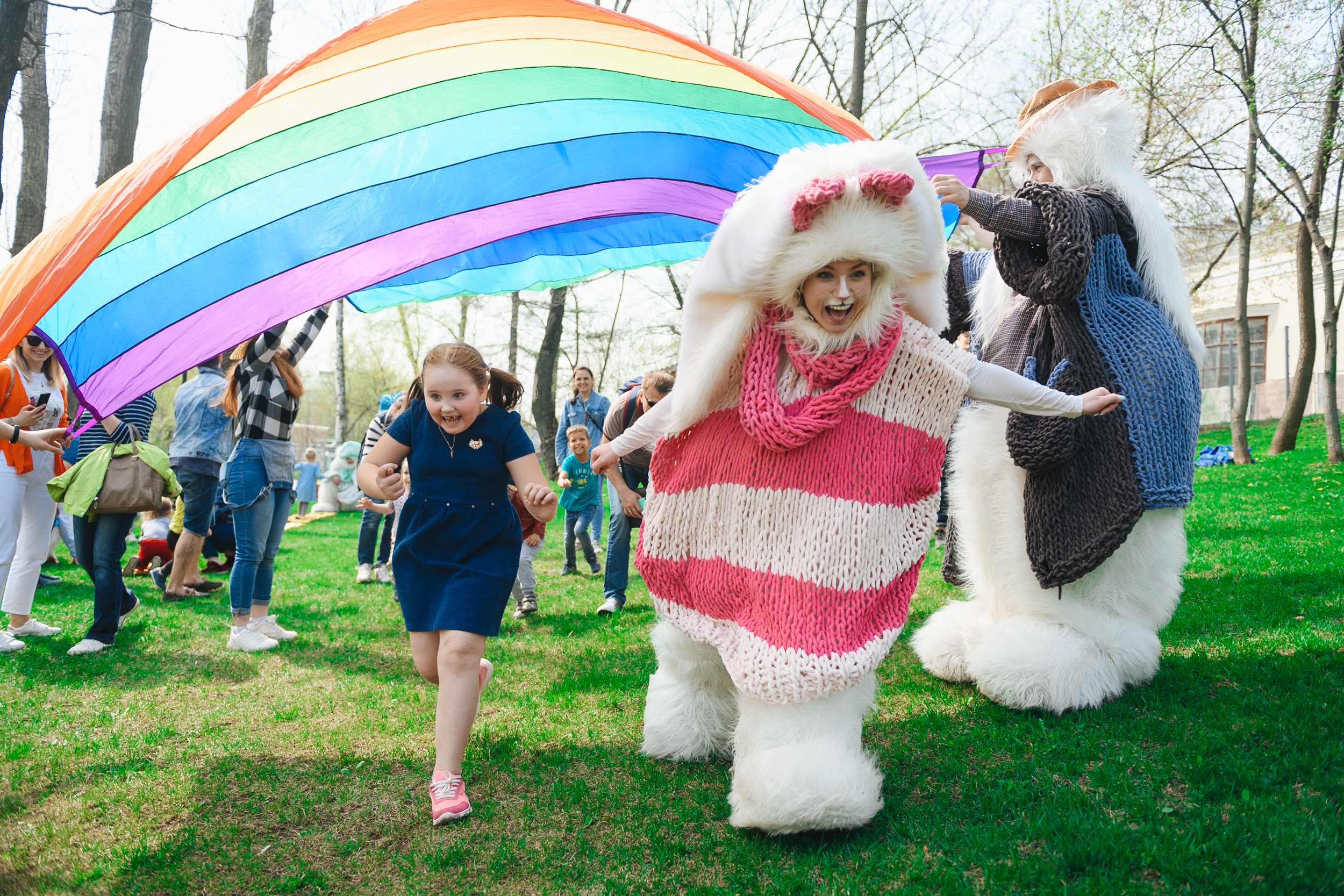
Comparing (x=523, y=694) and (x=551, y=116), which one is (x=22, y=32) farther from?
(x=523, y=694)

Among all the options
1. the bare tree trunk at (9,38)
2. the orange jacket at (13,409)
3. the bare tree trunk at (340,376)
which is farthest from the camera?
the bare tree trunk at (340,376)

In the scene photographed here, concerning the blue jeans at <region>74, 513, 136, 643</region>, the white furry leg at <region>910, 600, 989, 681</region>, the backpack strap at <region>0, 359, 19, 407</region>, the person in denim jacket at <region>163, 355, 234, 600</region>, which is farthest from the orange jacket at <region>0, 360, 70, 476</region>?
the white furry leg at <region>910, 600, 989, 681</region>

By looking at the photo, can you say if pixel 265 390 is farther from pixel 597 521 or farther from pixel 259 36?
pixel 259 36

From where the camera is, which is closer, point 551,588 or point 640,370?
point 551,588

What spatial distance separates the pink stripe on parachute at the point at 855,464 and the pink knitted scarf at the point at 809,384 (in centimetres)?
7

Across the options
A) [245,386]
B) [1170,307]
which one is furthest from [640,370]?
[1170,307]

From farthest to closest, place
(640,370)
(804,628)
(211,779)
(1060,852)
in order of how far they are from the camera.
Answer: (640,370) < (211,779) < (804,628) < (1060,852)

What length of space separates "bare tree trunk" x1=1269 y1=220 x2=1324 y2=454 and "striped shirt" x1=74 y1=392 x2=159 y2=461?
Result: 15787mm

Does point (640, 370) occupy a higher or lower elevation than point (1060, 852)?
higher

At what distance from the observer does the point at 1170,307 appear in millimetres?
3439

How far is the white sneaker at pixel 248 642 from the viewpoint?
17.8 ft

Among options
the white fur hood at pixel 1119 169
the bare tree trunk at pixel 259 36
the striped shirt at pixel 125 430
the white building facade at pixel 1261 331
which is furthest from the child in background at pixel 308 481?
the white building facade at pixel 1261 331

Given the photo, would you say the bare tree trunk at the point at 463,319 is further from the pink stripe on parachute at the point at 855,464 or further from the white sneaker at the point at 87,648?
the pink stripe on parachute at the point at 855,464

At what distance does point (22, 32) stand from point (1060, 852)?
6.55m
